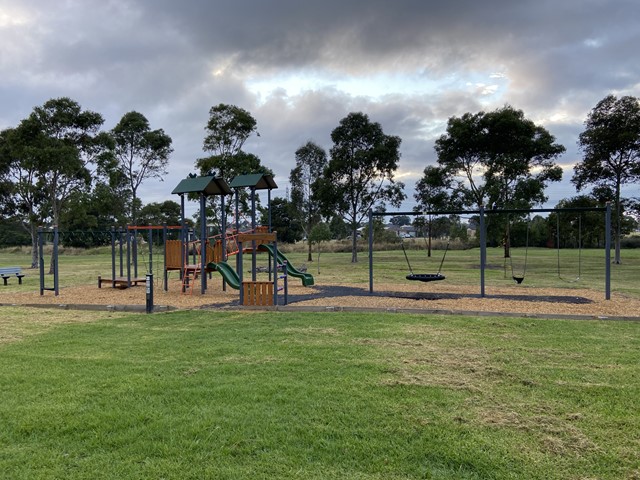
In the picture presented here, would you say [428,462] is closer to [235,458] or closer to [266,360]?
[235,458]

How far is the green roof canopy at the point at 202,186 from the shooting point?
12.9 meters

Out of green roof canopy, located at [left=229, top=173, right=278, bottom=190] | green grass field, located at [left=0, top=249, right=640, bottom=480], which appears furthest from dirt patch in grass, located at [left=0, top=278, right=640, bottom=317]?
green roof canopy, located at [left=229, top=173, right=278, bottom=190]

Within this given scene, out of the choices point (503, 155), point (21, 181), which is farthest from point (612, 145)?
point (21, 181)

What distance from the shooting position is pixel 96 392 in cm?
404

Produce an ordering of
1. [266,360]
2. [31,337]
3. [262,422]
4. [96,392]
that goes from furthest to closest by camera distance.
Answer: [31,337] → [266,360] → [96,392] → [262,422]

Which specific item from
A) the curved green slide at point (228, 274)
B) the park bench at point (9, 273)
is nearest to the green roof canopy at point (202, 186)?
the curved green slide at point (228, 274)

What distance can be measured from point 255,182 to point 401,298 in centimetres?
626

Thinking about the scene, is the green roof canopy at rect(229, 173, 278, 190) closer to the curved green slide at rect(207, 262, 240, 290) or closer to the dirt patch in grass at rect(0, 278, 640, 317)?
the curved green slide at rect(207, 262, 240, 290)

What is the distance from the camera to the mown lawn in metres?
2.76

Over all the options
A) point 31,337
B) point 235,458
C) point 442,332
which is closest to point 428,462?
point 235,458

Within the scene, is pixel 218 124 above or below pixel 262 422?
above

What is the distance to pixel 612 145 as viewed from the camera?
2503 centimetres

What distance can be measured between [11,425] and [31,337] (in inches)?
150

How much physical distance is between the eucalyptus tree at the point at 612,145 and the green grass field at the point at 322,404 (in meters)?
22.9
